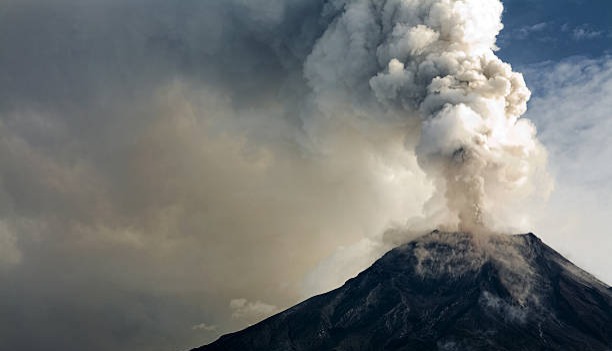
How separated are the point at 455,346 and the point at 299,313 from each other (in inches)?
1152

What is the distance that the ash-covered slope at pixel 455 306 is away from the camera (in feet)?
266

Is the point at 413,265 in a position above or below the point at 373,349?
above

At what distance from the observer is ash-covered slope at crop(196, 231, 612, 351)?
80.9 meters

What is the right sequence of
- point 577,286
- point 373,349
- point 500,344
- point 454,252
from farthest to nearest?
point 454,252 < point 577,286 < point 373,349 < point 500,344

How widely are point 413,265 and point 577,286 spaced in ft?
80.5

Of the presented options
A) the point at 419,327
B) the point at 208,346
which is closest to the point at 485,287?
the point at 419,327

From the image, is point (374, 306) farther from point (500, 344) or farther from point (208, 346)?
point (208, 346)

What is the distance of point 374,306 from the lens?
3755 inches

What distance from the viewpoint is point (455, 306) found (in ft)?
290

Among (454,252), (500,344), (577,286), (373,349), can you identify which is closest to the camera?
(500,344)

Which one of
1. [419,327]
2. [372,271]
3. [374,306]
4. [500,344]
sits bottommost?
[500,344]

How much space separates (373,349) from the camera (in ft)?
278

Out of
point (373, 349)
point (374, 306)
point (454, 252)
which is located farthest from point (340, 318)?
point (454, 252)

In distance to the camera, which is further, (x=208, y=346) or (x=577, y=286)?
(x=208, y=346)
